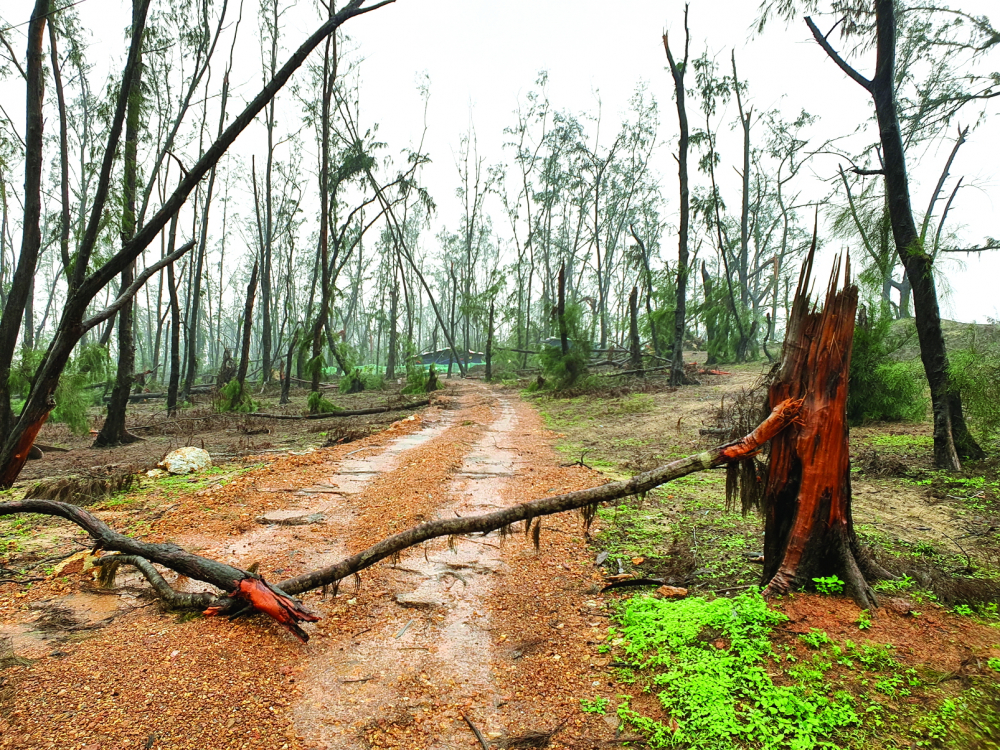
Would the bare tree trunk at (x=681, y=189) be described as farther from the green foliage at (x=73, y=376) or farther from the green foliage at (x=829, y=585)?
the green foliage at (x=73, y=376)

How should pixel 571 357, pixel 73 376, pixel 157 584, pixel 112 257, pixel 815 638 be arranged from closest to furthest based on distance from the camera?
1. pixel 815 638
2. pixel 157 584
3. pixel 112 257
4. pixel 73 376
5. pixel 571 357

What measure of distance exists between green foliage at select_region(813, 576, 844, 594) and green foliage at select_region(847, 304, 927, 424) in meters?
7.19

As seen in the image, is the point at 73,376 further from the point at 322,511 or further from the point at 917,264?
the point at 917,264

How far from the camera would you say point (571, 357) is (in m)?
19.1

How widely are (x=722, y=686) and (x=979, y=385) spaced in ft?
19.7

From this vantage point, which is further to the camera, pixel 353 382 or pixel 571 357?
pixel 353 382

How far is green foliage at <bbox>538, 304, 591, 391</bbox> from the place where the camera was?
62.2 ft

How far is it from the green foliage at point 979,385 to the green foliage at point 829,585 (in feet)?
15.7

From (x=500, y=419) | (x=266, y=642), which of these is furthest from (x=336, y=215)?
(x=266, y=642)

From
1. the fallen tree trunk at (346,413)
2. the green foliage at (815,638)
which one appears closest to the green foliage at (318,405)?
the fallen tree trunk at (346,413)

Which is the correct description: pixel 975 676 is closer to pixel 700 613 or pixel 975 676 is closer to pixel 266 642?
pixel 700 613

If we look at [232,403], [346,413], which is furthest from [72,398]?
[346,413]

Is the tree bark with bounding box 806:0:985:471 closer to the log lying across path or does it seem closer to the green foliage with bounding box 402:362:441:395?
the log lying across path

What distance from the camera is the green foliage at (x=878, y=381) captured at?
884cm
